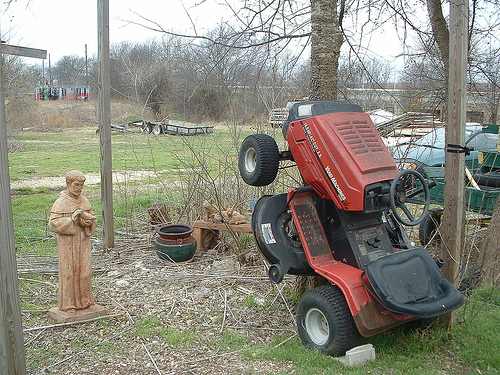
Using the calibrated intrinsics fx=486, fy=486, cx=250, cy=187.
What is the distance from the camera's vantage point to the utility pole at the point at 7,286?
98.0 inches

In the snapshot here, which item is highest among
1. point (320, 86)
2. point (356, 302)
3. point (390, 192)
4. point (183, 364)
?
point (320, 86)

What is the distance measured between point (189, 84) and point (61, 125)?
71.1 ft

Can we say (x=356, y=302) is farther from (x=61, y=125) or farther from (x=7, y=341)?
(x=61, y=125)

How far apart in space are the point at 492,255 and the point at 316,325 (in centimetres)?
251

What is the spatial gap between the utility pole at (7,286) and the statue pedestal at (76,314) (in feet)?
4.61

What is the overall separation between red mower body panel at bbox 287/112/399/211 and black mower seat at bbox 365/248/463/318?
45 centimetres

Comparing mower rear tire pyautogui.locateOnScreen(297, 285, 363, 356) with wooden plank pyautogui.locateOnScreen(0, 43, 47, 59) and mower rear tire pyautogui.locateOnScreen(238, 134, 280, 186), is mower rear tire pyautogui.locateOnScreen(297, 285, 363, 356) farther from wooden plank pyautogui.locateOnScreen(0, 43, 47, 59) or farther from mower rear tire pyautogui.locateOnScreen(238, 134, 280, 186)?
wooden plank pyautogui.locateOnScreen(0, 43, 47, 59)

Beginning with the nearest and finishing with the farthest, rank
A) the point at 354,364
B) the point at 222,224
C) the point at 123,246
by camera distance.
Result: 1. the point at 354,364
2. the point at 222,224
3. the point at 123,246

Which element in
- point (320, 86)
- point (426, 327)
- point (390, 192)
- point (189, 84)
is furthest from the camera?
point (189, 84)

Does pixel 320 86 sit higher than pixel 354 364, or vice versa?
pixel 320 86

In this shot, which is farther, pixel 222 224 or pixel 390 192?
pixel 222 224

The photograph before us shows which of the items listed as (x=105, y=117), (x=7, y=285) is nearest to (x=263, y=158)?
(x=7, y=285)

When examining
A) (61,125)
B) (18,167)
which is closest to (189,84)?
(18,167)

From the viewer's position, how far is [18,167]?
13039 millimetres
